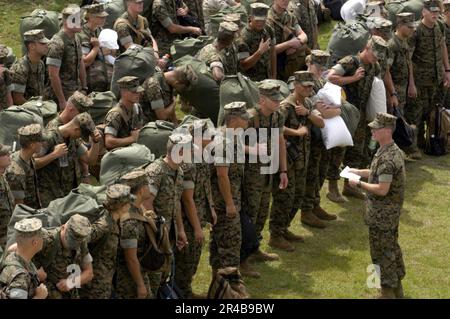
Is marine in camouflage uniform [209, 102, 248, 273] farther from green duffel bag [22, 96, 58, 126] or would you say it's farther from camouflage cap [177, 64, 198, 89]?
green duffel bag [22, 96, 58, 126]

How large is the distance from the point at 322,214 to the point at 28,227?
5.67m

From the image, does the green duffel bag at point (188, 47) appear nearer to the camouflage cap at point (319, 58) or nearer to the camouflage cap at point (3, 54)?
the camouflage cap at point (319, 58)

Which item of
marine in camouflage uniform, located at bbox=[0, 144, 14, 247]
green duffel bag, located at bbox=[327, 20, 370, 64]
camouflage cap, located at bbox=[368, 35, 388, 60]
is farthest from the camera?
green duffel bag, located at bbox=[327, 20, 370, 64]

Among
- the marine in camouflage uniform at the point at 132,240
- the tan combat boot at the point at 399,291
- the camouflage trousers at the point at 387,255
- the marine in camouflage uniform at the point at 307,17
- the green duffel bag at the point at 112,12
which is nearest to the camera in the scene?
the marine in camouflage uniform at the point at 132,240

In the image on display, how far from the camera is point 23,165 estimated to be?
9758mm

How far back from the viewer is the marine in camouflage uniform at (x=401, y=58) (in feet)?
45.3

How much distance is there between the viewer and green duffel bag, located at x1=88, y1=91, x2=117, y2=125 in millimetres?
11609

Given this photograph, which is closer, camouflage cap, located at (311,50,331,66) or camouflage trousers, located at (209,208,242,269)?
camouflage trousers, located at (209,208,242,269)

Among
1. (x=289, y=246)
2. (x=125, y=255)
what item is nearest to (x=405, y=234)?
(x=289, y=246)

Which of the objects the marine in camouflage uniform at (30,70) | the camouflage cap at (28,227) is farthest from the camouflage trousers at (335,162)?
the camouflage cap at (28,227)

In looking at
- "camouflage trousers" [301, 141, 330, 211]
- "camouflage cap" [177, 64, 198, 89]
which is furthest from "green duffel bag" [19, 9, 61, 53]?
"camouflage trousers" [301, 141, 330, 211]

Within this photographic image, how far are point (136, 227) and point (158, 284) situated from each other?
97cm

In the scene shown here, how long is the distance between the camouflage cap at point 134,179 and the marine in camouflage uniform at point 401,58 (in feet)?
A: 19.9

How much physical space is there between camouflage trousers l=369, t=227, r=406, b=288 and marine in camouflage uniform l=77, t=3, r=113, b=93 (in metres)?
4.78
